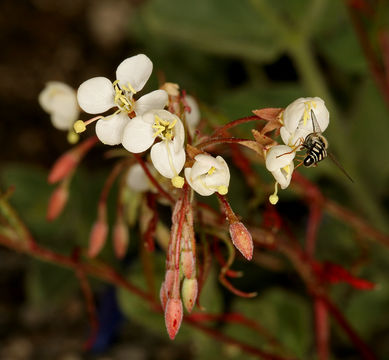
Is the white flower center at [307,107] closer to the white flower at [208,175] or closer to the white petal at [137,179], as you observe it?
the white flower at [208,175]

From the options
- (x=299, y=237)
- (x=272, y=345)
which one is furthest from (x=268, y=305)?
(x=299, y=237)

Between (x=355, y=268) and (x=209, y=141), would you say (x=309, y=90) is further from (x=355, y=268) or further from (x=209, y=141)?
(x=209, y=141)

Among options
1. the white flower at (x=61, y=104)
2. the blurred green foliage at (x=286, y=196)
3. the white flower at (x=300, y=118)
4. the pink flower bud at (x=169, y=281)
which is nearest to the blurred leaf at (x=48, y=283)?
the blurred green foliage at (x=286, y=196)

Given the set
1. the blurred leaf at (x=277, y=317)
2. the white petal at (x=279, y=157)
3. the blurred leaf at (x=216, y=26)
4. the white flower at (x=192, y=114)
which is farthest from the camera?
the blurred leaf at (x=216, y=26)

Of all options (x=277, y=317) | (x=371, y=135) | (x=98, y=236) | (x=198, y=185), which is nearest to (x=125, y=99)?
(x=198, y=185)

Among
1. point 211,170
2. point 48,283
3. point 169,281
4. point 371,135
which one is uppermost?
point 371,135

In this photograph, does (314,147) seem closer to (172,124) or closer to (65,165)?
(172,124)

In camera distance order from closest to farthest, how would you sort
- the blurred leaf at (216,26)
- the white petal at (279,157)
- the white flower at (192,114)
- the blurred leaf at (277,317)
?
the white petal at (279,157)
the white flower at (192,114)
the blurred leaf at (277,317)
the blurred leaf at (216,26)

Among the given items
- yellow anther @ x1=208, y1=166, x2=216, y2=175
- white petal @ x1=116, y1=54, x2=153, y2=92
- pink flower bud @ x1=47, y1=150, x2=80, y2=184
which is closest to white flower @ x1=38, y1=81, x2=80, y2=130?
pink flower bud @ x1=47, y1=150, x2=80, y2=184
